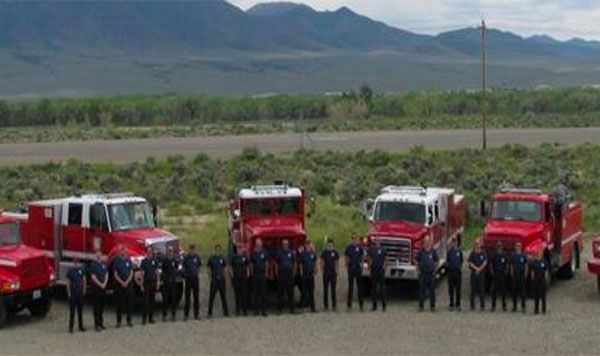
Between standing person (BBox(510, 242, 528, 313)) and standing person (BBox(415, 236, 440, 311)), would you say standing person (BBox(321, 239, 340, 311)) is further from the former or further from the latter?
standing person (BBox(510, 242, 528, 313))

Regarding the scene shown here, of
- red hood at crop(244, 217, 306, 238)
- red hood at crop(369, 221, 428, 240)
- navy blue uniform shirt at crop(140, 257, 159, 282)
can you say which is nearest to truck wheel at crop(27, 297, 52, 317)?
navy blue uniform shirt at crop(140, 257, 159, 282)

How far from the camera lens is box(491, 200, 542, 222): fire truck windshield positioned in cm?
2653

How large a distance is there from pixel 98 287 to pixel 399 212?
7882 mm

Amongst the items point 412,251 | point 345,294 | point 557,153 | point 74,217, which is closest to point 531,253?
point 412,251

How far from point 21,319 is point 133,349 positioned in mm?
4887

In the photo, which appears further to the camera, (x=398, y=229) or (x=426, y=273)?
(x=398, y=229)

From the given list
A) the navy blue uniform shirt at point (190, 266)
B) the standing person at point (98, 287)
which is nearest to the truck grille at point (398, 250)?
the navy blue uniform shirt at point (190, 266)

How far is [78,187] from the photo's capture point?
4841 cm

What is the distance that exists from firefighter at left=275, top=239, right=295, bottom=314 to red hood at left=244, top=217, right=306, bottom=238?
1068 mm

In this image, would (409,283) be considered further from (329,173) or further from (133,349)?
(329,173)

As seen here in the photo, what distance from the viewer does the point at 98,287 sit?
22688 mm

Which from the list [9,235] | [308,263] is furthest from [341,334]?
[9,235]

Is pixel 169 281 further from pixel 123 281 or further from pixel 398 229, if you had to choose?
pixel 398 229

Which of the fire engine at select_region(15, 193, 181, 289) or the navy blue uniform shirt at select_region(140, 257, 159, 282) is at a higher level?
the fire engine at select_region(15, 193, 181, 289)
